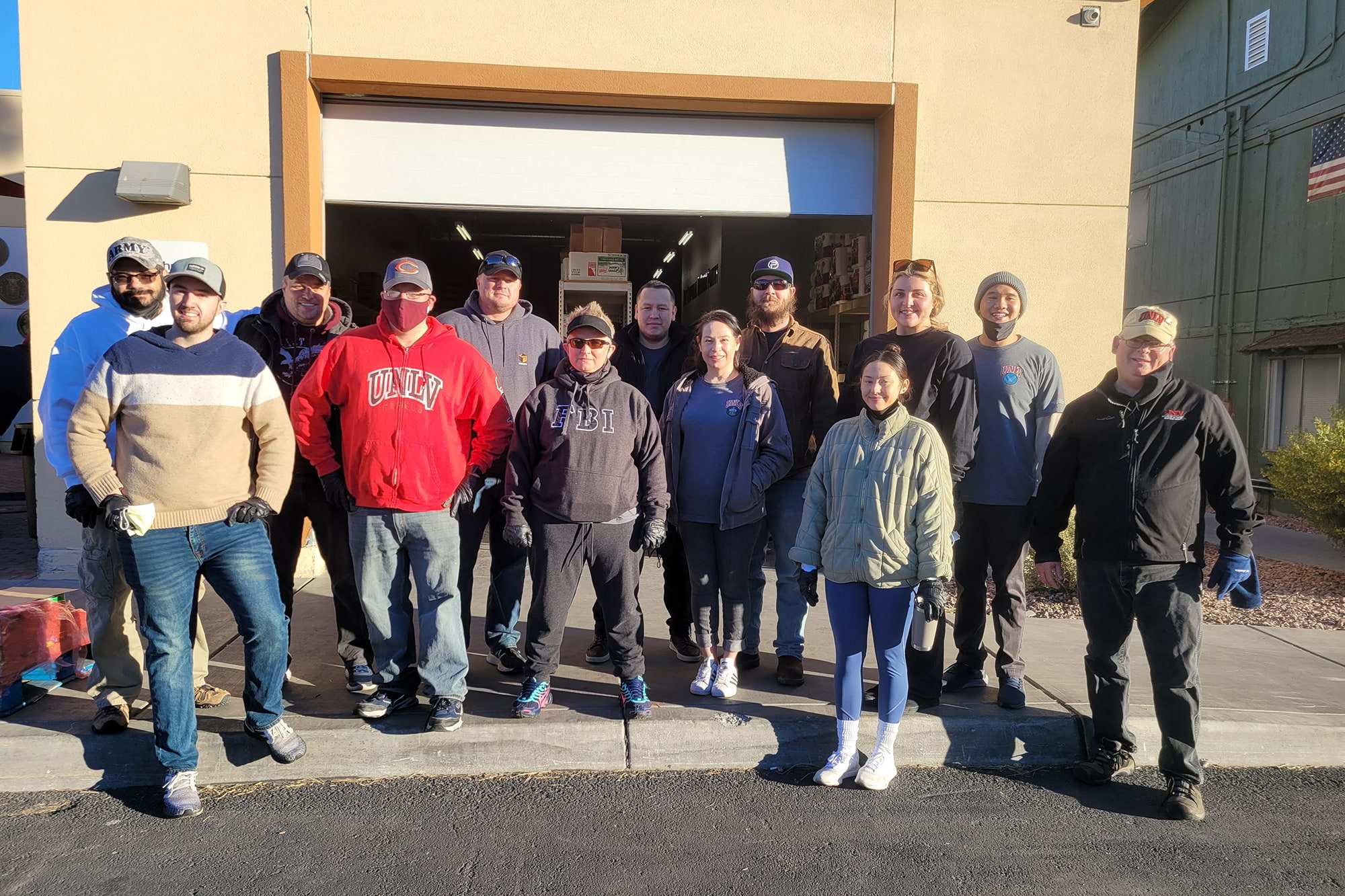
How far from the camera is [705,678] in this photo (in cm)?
439

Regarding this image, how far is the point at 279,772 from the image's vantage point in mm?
3807

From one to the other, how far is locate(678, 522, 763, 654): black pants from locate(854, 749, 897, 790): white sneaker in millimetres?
873

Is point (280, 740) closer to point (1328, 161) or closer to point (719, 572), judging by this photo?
point (719, 572)

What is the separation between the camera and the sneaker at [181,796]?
3.45 metres

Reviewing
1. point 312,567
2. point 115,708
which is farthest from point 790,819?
point 312,567

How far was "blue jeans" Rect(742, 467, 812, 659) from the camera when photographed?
→ 4.55 meters

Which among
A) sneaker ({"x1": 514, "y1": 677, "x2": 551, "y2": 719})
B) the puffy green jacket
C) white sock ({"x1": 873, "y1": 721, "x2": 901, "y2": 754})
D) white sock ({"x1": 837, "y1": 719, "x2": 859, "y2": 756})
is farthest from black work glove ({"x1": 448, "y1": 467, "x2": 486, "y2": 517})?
white sock ({"x1": 873, "y1": 721, "x2": 901, "y2": 754})

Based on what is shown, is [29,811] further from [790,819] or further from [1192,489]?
[1192,489]

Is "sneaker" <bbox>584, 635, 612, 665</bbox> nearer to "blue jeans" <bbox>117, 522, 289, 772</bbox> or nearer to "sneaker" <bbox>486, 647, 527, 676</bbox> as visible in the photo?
"sneaker" <bbox>486, 647, 527, 676</bbox>

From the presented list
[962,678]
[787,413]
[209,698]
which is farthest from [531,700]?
[962,678]

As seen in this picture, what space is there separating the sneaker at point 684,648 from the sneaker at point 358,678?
1.61m

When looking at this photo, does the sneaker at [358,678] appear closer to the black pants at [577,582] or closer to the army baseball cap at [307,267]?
the black pants at [577,582]

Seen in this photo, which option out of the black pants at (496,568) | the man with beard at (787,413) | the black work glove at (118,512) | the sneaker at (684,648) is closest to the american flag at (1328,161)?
the man with beard at (787,413)

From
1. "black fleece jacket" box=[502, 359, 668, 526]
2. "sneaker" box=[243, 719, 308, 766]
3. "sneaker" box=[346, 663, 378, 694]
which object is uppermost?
"black fleece jacket" box=[502, 359, 668, 526]
